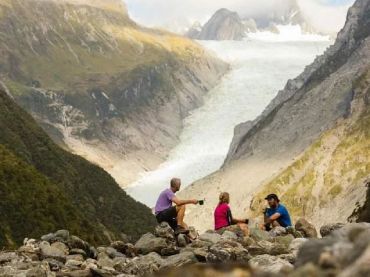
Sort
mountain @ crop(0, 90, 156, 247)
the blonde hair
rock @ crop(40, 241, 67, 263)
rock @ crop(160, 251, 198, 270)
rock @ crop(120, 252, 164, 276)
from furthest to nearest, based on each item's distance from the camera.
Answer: mountain @ crop(0, 90, 156, 247), the blonde hair, rock @ crop(40, 241, 67, 263), rock @ crop(120, 252, 164, 276), rock @ crop(160, 251, 198, 270)

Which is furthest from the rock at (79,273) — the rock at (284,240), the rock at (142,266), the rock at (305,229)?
the rock at (305,229)

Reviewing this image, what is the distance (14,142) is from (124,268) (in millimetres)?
158898

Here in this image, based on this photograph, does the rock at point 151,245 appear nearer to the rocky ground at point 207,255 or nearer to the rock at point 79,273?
the rocky ground at point 207,255

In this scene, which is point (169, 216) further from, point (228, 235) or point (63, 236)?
point (63, 236)

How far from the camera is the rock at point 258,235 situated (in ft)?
71.7

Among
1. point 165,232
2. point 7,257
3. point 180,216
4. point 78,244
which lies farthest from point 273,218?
point 7,257

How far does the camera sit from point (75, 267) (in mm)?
18562

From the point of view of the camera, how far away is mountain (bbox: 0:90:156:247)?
117938 millimetres

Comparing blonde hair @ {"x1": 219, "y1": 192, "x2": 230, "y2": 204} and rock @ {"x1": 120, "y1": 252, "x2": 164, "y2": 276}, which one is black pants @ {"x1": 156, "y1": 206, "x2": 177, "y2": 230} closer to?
→ blonde hair @ {"x1": 219, "y1": 192, "x2": 230, "y2": 204}

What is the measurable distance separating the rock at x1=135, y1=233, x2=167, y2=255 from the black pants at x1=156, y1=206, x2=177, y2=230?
2096mm

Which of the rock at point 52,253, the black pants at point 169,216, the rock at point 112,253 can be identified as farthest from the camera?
the black pants at point 169,216

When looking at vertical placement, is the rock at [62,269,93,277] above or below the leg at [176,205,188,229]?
below

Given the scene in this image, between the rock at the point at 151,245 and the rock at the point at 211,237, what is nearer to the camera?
the rock at the point at 211,237

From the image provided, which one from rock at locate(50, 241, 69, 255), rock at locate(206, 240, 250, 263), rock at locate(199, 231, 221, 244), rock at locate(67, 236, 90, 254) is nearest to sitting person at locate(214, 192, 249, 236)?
rock at locate(199, 231, 221, 244)
